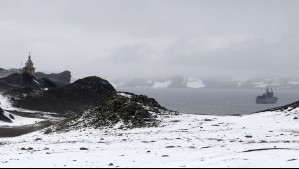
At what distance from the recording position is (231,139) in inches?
1148

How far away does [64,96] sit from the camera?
122375 mm

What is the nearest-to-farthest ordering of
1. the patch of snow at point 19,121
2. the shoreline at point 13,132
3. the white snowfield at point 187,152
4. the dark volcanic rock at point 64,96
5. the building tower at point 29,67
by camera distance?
the white snowfield at point 187,152, the shoreline at point 13,132, the patch of snow at point 19,121, the dark volcanic rock at point 64,96, the building tower at point 29,67

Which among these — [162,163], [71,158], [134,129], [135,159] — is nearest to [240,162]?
[162,163]

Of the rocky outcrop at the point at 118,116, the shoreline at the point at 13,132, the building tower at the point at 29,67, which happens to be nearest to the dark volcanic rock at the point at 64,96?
the building tower at the point at 29,67

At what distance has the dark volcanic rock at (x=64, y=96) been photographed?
366 ft

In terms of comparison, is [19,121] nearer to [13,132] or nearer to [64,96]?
[13,132]

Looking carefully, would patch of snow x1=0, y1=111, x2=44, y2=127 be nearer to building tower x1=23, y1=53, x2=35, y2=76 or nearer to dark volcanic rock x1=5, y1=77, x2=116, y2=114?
dark volcanic rock x1=5, y1=77, x2=116, y2=114

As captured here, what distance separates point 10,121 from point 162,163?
→ 231ft

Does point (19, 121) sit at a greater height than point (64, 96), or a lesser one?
lesser

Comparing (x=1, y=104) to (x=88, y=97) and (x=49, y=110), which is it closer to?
(x=49, y=110)

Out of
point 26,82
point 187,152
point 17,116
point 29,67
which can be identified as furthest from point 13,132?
point 29,67

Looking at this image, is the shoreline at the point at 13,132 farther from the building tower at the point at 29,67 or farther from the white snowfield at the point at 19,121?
the building tower at the point at 29,67

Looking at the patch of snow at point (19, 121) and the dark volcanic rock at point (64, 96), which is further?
the dark volcanic rock at point (64, 96)

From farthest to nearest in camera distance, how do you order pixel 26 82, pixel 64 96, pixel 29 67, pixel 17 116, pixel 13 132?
pixel 29 67 < pixel 26 82 < pixel 64 96 < pixel 17 116 < pixel 13 132
